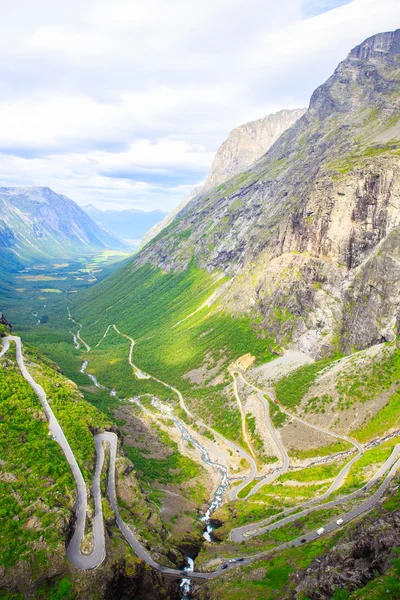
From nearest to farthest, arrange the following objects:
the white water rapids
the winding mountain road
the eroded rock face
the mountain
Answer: the eroded rock face < the mountain < the winding mountain road < the white water rapids

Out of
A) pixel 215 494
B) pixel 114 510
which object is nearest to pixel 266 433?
pixel 215 494

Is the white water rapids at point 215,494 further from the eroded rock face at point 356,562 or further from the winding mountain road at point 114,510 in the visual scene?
the eroded rock face at point 356,562

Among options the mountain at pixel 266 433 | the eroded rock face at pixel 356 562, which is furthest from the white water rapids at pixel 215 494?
the eroded rock face at pixel 356 562

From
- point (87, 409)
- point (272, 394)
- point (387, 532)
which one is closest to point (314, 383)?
point (272, 394)

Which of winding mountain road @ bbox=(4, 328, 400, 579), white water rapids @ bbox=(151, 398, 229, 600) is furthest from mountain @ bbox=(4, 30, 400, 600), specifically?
winding mountain road @ bbox=(4, 328, 400, 579)

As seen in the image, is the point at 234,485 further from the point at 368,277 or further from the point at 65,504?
the point at 368,277

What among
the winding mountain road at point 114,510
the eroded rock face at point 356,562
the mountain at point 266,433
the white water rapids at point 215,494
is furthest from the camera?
the white water rapids at point 215,494

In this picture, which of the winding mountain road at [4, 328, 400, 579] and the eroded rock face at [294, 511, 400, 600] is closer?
the eroded rock face at [294, 511, 400, 600]

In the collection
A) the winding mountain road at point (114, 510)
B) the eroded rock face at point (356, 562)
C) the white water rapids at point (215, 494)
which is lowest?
the white water rapids at point (215, 494)

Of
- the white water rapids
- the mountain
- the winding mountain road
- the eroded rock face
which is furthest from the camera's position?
the white water rapids

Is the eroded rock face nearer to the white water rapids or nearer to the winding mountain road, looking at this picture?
the winding mountain road

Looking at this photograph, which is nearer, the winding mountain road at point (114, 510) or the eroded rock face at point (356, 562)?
the eroded rock face at point (356, 562)
